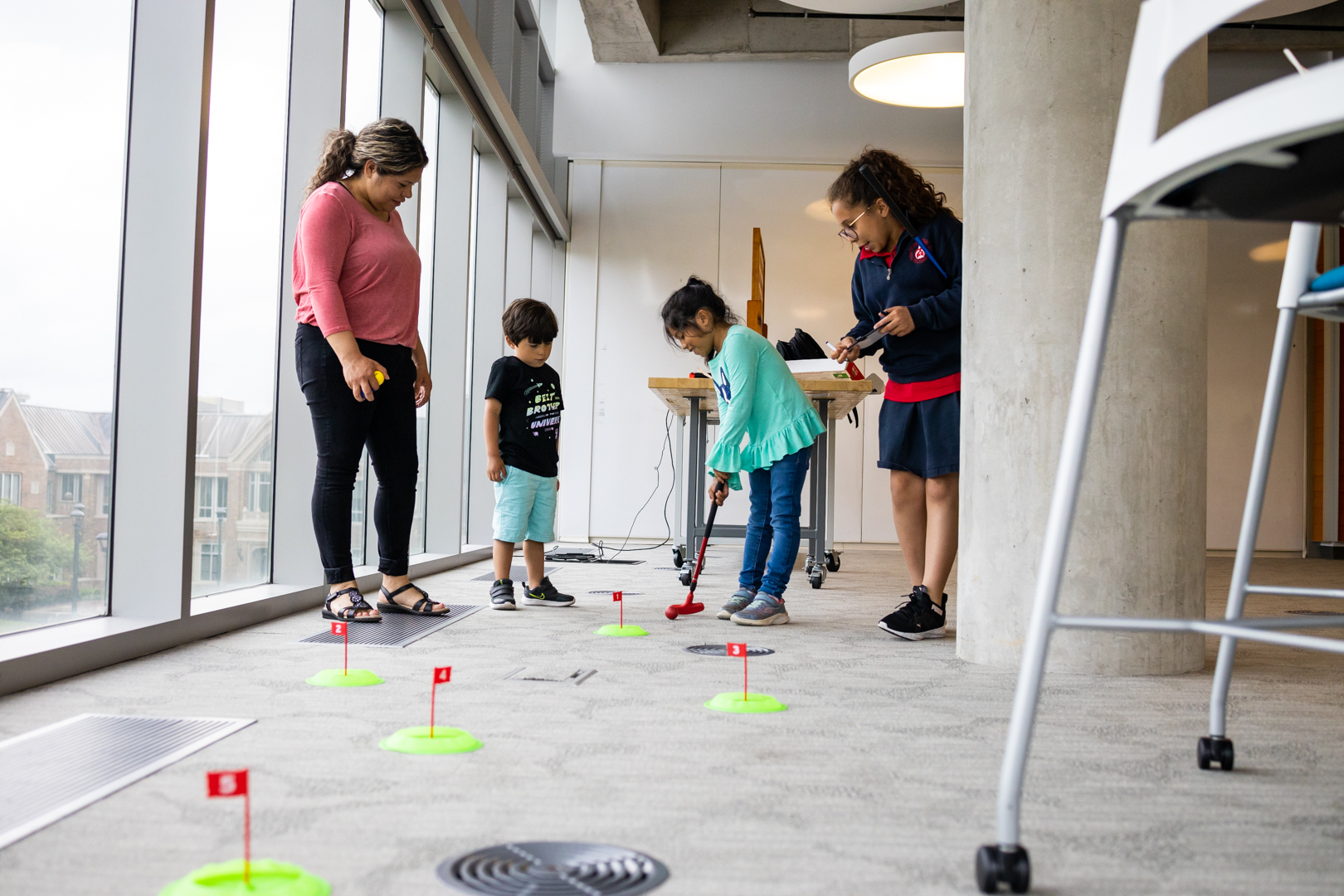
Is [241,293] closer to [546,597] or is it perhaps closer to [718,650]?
[546,597]

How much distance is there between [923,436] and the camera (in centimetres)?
247

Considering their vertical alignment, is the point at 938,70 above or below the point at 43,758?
above

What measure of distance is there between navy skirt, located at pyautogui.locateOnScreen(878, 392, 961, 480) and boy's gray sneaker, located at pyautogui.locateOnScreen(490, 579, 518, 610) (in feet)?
3.54

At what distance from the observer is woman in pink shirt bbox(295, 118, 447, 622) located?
2273mm

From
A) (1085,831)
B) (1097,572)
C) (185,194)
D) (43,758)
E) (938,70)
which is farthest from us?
(938,70)

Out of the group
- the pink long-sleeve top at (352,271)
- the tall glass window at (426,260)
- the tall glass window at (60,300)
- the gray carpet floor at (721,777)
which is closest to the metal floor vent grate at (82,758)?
the gray carpet floor at (721,777)

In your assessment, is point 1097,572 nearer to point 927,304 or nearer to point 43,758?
point 927,304

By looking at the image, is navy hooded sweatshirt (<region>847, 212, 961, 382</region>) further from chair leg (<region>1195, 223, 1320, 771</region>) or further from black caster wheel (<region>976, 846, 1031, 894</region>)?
black caster wheel (<region>976, 846, 1031, 894</region>)

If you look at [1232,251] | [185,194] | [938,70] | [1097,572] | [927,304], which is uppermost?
[938,70]

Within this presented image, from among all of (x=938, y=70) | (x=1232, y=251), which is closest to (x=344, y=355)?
(x=938, y=70)

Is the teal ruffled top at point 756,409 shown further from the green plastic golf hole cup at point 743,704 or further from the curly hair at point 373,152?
the green plastic golf hole cup at point 743,704

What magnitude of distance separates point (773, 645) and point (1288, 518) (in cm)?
591

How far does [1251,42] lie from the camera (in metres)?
6.33

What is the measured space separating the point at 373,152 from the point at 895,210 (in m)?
1.27
